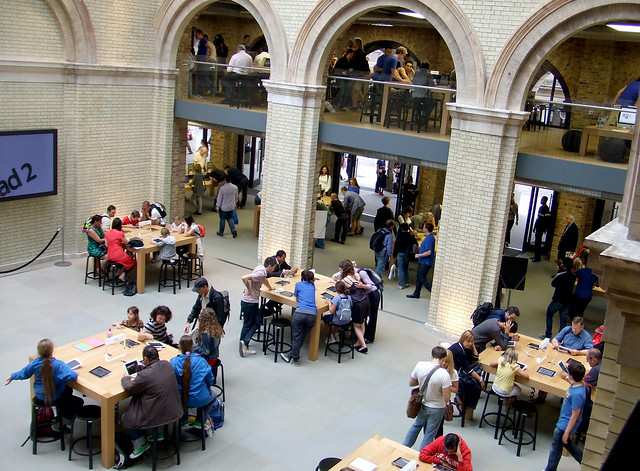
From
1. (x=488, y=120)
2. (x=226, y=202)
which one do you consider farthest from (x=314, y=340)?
(x=226, y=202)

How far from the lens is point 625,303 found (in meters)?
3.85

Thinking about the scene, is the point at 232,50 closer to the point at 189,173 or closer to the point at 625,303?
the point at 189,173

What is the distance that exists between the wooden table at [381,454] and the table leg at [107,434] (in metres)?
2.79

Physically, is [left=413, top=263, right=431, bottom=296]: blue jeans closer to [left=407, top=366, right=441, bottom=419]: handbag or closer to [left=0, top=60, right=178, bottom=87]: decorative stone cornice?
[left=407, top=366, right=441, bottom=419]: handbag

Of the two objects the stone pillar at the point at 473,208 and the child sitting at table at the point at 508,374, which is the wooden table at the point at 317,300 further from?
the child sitting at table at the point at 508,374

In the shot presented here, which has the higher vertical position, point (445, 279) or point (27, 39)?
point (27, 39)

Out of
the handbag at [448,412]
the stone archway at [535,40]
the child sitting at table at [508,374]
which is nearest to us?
the handbag at [448,412]

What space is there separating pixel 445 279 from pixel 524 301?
3.62 meters

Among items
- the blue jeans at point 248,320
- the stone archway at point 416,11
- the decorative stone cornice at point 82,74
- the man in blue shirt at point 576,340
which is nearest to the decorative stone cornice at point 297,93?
the stone archway at point 416,11

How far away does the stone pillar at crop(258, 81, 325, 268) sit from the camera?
1409 centimetres

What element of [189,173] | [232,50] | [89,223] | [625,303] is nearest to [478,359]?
[625,303]

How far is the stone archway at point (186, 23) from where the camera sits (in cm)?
1409

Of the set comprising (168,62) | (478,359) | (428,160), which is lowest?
(478,359)

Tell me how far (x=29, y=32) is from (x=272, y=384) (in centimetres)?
866
